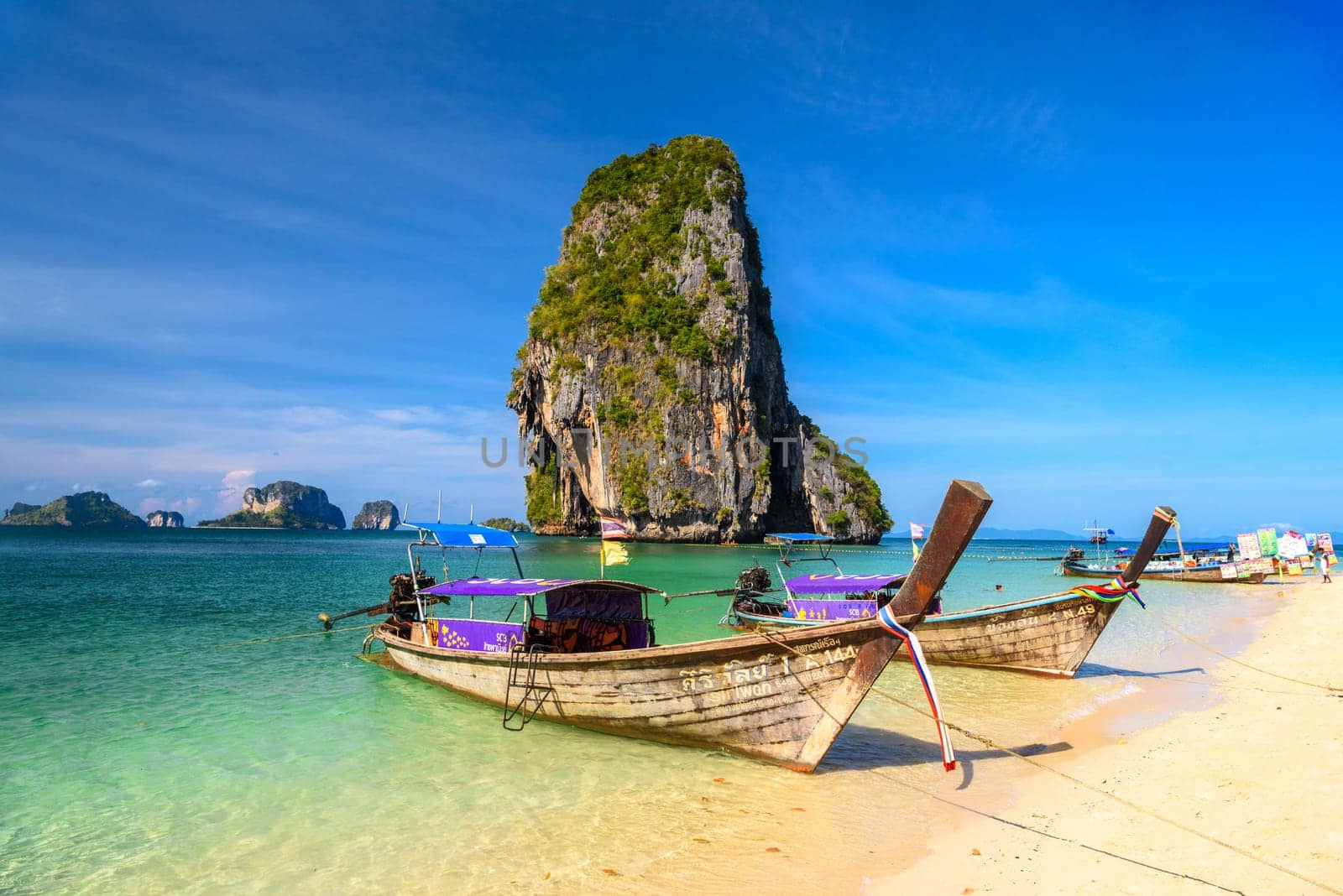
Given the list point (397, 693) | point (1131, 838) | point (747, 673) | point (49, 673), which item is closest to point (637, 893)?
point (747, 673)

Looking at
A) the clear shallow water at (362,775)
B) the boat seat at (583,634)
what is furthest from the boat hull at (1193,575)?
the boat seat at (583,634)

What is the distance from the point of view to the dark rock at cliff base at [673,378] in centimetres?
6512

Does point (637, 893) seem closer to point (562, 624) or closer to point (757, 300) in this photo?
point (562, 624)

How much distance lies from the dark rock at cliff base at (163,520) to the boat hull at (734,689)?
627ft

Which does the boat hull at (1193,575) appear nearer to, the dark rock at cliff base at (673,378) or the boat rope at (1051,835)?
the dark rock at cliff base at (673,378)

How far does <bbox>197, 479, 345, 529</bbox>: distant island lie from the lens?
165 metres

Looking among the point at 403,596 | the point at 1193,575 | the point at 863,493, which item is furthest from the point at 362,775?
the point at 863,493

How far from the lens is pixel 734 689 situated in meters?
8.10

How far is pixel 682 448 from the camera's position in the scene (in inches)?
2559

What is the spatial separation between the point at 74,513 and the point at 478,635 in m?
167

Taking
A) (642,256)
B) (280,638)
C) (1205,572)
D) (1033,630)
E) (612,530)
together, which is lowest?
(1205,572)

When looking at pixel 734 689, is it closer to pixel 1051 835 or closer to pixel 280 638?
pixel 1051 835

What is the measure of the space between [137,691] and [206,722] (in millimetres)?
2994

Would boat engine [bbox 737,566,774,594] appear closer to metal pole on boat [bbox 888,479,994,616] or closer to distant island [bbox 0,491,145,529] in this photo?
metal pole on boat [bbox 888,479,994,616]
